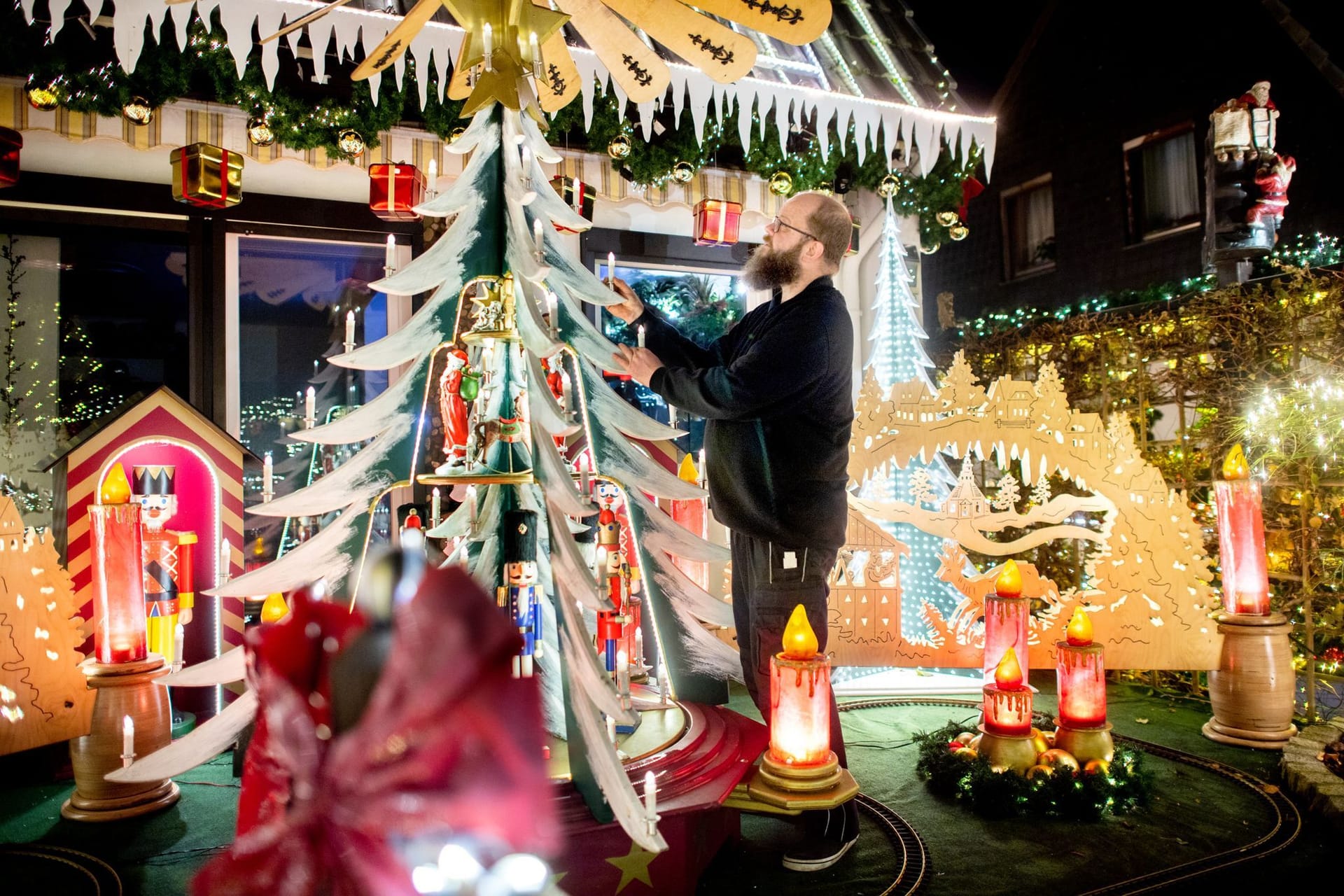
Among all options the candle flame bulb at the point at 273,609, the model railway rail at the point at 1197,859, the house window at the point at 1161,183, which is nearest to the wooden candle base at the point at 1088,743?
the model railway rail at the point at 1197,859

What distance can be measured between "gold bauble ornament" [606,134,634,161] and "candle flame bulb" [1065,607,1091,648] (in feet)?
11.9

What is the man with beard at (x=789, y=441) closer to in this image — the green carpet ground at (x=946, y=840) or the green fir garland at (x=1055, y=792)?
the green carpet ground at (x=946, y=840)

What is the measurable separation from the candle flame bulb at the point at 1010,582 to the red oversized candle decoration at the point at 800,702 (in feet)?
4.29

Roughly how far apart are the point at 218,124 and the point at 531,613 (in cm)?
420

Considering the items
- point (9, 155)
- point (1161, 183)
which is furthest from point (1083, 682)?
point (1161, 183)

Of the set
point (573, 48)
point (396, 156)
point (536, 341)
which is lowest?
point (536, 341)

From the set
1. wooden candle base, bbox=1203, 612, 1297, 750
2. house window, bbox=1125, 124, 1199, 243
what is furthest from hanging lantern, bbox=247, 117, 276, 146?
house window, bbox=1125, 124, 1199, 243

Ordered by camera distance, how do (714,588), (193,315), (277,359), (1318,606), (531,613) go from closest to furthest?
(531,613) → (1318,606) → (714,588) → (193,315) → (277,359)

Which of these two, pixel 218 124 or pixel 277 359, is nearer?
pixel 218 124

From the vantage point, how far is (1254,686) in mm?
3838

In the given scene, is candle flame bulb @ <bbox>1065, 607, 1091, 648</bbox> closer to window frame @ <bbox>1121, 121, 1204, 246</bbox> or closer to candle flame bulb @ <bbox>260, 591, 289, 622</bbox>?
candle flame bulb @ <bbox>260, 591, 289, 622</bbox>

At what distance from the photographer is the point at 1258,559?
3986mm

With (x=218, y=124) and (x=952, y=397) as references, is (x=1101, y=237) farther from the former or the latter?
(x=218, y=124)

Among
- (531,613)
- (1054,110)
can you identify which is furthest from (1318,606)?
(1054,110)
